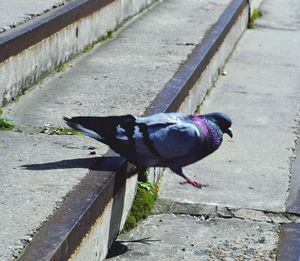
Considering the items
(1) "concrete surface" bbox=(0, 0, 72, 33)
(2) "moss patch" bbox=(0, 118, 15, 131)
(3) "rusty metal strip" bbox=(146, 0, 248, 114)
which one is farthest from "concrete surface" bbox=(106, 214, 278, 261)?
(1) "concrete surface" bbox=(0, 0, 72, 33)

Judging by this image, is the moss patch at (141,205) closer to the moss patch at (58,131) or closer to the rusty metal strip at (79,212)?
the rusty metal strip at (79,212)

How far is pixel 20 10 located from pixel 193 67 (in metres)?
1.34

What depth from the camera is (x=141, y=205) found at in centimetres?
518

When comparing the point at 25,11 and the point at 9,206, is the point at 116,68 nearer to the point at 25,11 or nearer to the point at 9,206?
the point at 25,11

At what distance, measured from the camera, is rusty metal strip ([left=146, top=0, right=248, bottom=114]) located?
597 cm

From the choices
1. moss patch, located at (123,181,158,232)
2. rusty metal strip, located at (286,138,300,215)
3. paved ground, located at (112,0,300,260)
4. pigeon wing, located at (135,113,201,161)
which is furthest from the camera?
rusty metal strip, located at (286,138,300,215)

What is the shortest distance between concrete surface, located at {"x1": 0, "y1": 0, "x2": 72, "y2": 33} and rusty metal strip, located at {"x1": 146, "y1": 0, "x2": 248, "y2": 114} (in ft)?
3.63

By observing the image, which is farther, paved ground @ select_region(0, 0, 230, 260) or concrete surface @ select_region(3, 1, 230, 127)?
concrete surface @ select_region(3, 1, 230, 127)

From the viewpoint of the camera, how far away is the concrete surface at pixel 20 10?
22.2 feet

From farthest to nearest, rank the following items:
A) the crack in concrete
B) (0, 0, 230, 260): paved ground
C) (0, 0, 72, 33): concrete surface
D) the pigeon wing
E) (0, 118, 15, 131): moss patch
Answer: (0, 0, 72, 33): concrete surface < (0, 118, 15, 131): moss patch < the crack in concrete < the pigeon wing < (0, 0, 230, 260): paved ground

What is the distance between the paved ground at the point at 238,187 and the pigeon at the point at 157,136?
472mm

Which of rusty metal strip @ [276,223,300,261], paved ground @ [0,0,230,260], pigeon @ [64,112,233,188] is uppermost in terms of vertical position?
pigeon @ [64,112,233,188]

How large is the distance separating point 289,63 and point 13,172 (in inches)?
200

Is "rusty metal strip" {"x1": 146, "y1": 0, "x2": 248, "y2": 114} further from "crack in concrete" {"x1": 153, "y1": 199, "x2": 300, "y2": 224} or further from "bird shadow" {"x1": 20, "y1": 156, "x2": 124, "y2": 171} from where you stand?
"bird shadow" {"x1": 20, "y1": 156, "x2": 124, "y2": 171}
